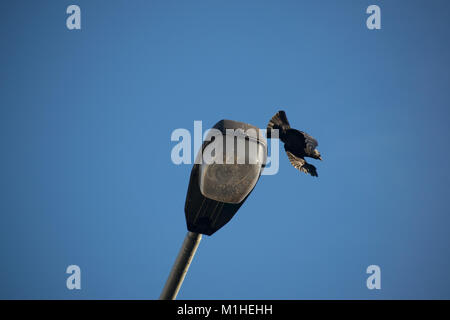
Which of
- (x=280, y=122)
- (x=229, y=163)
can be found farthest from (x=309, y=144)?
(x=229, y=163)

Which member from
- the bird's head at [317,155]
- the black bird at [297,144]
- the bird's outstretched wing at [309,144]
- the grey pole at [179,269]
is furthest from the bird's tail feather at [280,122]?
the grey pole at [179,269]

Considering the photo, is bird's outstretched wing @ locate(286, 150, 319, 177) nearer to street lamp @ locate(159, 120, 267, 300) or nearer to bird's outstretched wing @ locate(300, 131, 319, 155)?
bird's outstretched wing @ locate(300, 131, 319, 155)

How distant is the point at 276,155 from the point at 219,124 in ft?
1.75

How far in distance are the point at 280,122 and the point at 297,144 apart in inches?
9.0

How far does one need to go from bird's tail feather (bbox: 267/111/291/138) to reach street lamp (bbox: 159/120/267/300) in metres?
0.20

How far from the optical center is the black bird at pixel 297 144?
2.75m

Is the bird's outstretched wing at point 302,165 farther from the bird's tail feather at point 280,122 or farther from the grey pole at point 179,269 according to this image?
the grey pole at point 179,269

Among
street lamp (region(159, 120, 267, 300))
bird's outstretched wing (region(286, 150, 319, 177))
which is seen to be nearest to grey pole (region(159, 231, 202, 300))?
street lamp (region(159, 120, 267, 300))

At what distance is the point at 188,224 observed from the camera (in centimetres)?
314

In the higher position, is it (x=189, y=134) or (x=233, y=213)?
(x=189, y=134)

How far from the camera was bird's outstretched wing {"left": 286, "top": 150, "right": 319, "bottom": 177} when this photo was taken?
2758 mm
